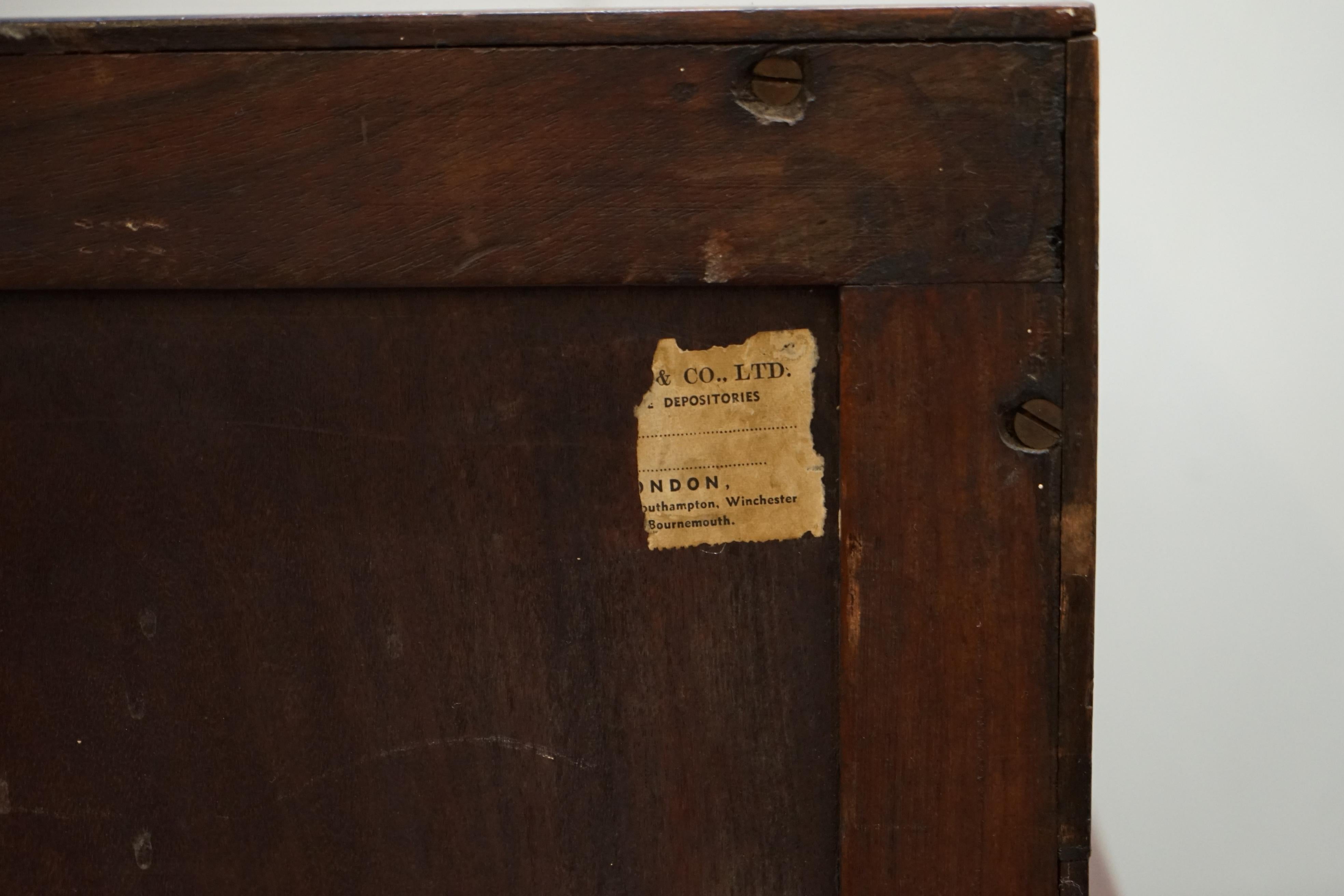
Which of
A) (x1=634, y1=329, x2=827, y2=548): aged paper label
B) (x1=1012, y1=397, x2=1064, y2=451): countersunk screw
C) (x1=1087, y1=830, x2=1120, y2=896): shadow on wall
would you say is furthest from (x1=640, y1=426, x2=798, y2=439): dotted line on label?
(x1=1087, y1=830, x2=1120, y2=896): shadow on wall

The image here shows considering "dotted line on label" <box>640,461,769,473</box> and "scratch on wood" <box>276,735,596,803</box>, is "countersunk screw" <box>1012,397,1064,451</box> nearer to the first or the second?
"dotted line on label" <box>640,461,769,473</box>

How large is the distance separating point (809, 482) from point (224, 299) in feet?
1.10

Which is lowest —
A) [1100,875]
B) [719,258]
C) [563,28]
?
[1100,875]

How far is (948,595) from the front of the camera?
610 mm

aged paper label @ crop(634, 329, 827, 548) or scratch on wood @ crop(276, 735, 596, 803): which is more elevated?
aged paper label @ crop(634, 329, 827, 548)

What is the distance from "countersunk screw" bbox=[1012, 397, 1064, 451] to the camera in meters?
0.59

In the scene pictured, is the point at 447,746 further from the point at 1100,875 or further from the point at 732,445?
the point at 1100,875

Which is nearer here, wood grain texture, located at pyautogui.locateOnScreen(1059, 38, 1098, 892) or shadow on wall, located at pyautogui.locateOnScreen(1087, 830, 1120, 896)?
wood grain texture, located at pyautogui.locateOnScreen(1059, 38, 1098, 892)

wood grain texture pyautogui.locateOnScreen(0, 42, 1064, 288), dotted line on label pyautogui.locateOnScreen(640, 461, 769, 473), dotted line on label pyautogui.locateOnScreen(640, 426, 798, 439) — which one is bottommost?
dotted line on label pyautogui.locateOnScreen(640, 461, 769, 473)

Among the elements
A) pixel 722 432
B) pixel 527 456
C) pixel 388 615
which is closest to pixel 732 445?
pixel 722 432

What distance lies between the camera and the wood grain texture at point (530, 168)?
564 millimetres

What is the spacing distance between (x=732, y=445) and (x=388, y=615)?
8.5 inches

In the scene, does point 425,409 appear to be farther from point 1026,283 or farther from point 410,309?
point 1026,283

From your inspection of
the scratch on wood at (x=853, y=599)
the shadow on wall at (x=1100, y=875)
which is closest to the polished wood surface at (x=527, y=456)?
the scratch on wood at (x=853, y=599)
